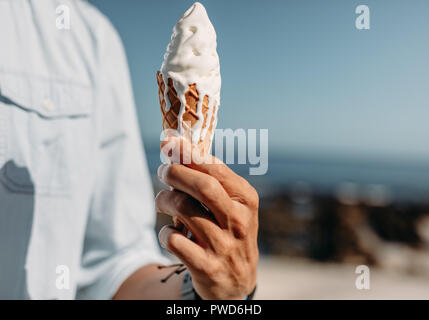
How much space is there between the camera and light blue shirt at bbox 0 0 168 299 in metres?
1.55

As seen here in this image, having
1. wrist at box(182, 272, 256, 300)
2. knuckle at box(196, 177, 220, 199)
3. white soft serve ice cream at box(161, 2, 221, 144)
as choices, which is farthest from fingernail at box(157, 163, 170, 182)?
wrist at box(182, 272, 256, 300)

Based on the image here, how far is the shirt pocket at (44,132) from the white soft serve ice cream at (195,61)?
Answer: 1.97 ft

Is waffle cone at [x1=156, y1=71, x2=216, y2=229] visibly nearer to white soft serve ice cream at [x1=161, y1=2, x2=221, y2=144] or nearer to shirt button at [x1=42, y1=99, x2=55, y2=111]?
white soft serve ice cream at [x1=161, y1=2, x2=221, y2=144]

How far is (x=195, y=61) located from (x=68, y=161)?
821mm

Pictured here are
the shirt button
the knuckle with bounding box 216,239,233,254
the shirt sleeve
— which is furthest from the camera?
the shirt sleeve

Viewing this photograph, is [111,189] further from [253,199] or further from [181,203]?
[253,199]

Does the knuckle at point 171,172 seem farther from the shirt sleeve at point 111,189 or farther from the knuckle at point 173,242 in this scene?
the shirt sleeve at point 111,189

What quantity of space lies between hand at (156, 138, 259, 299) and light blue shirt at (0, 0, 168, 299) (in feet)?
2.23

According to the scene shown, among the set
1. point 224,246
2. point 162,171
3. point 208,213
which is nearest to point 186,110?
point 162,171

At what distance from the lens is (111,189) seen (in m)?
1.93

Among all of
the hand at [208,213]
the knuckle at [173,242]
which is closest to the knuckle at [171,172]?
the hand at [208,213]

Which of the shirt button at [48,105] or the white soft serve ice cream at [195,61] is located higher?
the white soft serve ice cream at [195,61]

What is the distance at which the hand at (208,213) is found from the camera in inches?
45.4
